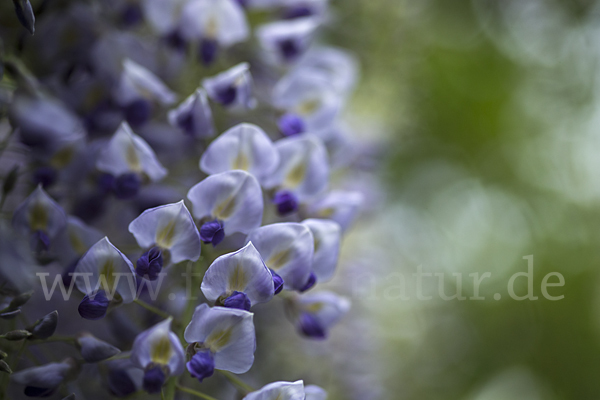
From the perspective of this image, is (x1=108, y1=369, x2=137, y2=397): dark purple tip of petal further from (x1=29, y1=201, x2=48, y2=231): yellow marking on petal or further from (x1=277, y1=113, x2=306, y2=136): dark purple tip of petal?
(x1=277, y1=113, x2=306, y2=136): dark purple tip of petal

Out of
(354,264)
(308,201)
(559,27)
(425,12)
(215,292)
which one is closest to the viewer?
(215,292)

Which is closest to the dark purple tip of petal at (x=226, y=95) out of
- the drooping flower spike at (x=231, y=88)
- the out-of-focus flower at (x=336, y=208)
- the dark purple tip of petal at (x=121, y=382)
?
the drooping flower spike at (x=231, y=88)

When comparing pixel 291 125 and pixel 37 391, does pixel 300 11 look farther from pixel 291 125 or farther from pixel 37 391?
pixel 37 391

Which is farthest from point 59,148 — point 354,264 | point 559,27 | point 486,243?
point 559,27

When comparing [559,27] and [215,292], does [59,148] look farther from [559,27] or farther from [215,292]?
[559,27]

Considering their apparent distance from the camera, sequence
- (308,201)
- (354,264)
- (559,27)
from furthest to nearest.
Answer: (559,27) < (354,264) < (308,201)

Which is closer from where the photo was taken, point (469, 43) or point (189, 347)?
point (189, 347)
